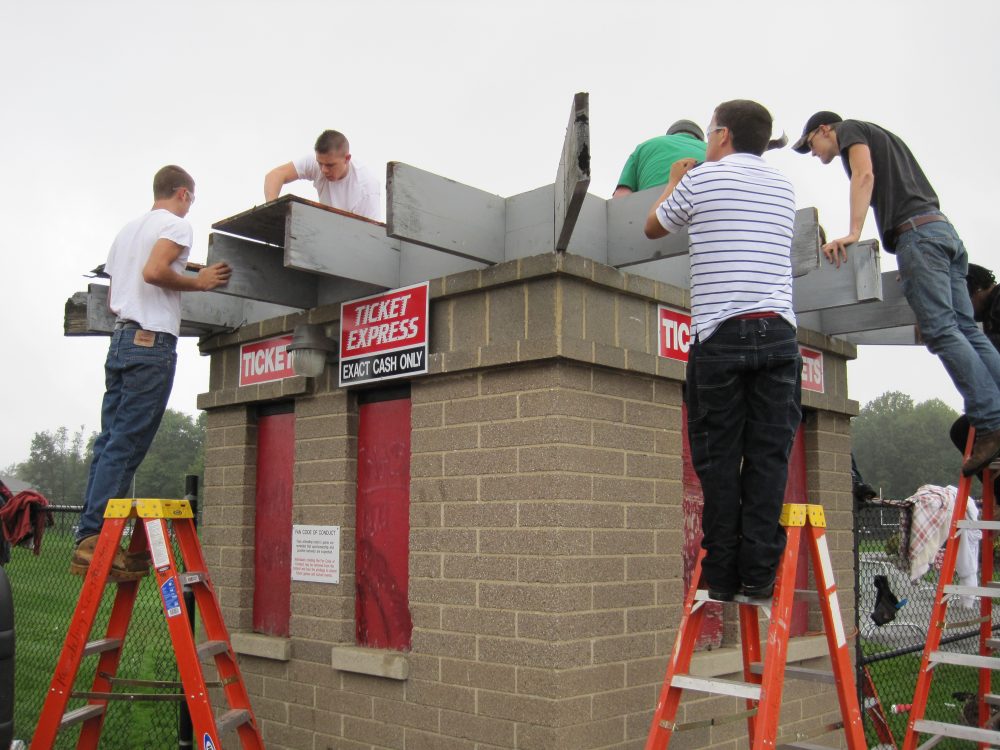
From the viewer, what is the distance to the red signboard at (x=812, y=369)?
284 inches

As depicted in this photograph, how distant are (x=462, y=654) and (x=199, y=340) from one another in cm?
367

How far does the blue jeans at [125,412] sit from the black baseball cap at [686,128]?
409 centimetres

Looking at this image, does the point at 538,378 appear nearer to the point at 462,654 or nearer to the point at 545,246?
the point at 545,246

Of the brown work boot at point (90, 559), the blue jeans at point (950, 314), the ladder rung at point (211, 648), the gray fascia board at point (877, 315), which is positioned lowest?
the ladder rung at point (211, 648)

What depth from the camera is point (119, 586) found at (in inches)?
193

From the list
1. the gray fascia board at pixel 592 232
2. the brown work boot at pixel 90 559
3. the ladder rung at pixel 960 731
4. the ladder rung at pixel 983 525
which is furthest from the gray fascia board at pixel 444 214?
the ladder rung at pixel 960 731

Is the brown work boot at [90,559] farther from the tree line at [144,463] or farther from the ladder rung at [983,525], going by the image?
the tree line at [144,463]

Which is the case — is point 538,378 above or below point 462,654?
above

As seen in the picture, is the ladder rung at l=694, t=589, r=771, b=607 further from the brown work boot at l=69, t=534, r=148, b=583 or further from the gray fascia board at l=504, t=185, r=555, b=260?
the brown work boot at l=69, t=534, r=148, b=583

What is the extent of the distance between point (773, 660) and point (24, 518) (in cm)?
582

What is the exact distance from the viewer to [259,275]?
628 cm

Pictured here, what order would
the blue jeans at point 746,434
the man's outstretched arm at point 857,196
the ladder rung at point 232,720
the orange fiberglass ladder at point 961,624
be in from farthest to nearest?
the man's outstretched arm at point 857,196, the orange fiberglass ladder at point 961,624, the ladder rung at point 232,720, the blue jeans at point 746,434

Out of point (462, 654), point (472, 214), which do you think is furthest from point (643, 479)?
point (472, 214)

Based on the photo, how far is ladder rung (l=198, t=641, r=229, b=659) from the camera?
4473 millimetres
